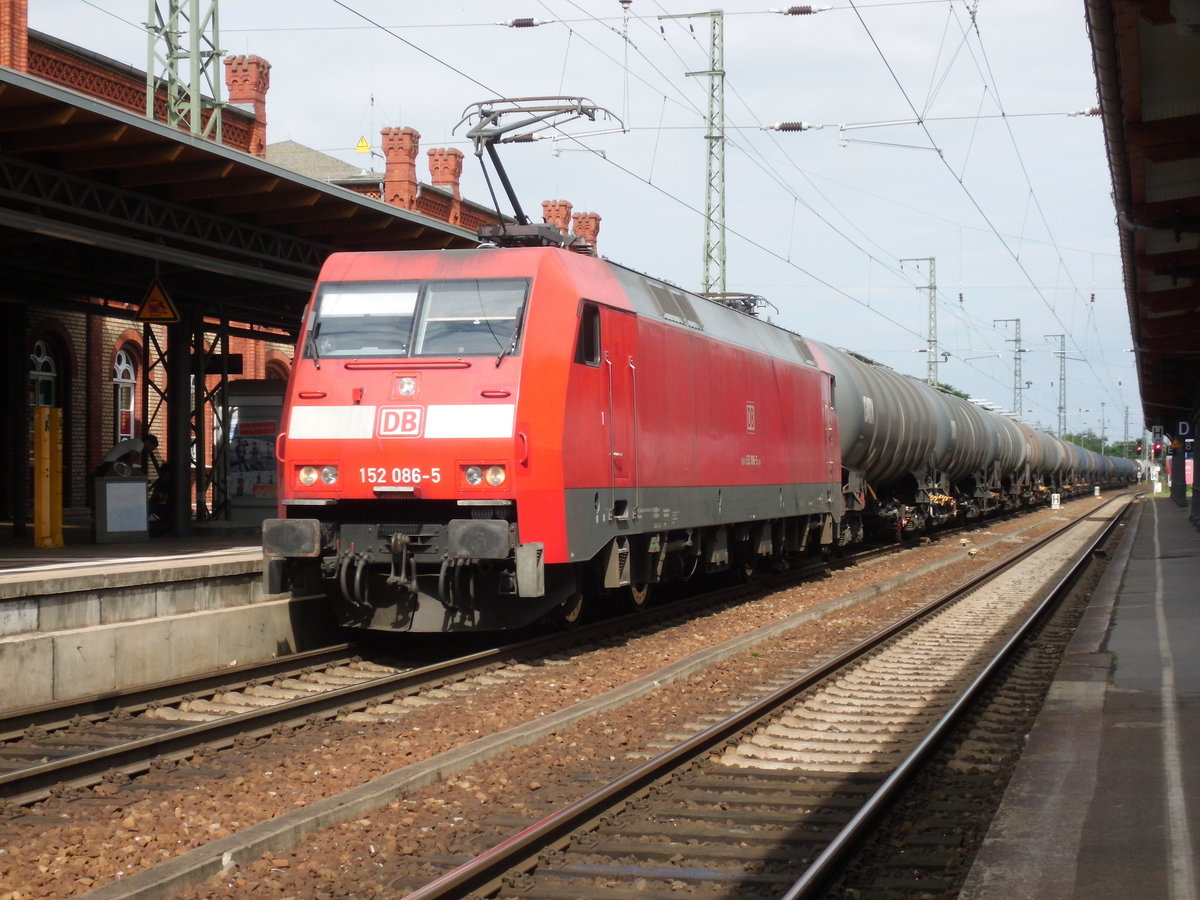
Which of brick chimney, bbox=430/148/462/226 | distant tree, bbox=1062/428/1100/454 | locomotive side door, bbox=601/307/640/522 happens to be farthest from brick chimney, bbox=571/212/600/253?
distant tree, bbox=1062/428/1100/454

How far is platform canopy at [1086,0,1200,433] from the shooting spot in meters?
8.28

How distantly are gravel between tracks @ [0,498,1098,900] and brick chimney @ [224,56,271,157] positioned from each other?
Result: 69.8 feet

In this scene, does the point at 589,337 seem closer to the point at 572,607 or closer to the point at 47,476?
the point at 572,607

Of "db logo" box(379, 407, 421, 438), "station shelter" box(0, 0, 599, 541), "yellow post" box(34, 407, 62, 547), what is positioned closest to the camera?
"db logo" box(379, 407, 421, 438)

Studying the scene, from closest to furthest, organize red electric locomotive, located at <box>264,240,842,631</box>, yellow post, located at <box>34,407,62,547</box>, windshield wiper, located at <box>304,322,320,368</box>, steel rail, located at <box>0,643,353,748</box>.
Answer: steel rail, located at <box>0,643,353,748</box> → red electric locomotive, located at <box>264,240,842,631</box> → windshield wiper, located at <box>304,322,320,368</box> → yellow post, located at <box>34,407,62,547</box>

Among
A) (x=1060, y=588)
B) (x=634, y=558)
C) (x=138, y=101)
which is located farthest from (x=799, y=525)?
(x=138, y=101)

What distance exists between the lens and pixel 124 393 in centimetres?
2886

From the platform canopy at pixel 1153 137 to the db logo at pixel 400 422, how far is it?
5.61 metres

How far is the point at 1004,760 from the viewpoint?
26.2 feet

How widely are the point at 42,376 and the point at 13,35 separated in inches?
288

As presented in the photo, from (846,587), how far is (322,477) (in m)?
9.96

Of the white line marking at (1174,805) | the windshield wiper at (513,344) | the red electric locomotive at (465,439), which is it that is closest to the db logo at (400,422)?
the red electric locomotive at (465,439)

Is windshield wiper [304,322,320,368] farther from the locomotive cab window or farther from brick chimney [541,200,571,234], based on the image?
brick chimney [541,200,571,234]

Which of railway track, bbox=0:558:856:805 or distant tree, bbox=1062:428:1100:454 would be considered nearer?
railway track, bbox=0:558:856:805
